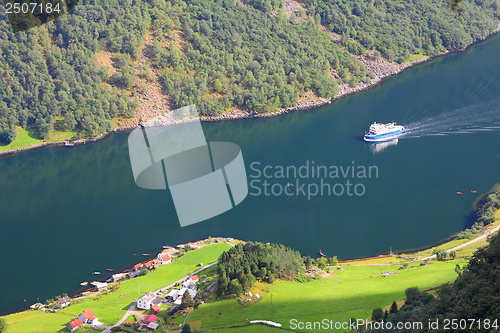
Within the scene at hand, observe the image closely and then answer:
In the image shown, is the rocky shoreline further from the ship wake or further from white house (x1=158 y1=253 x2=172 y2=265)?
white house (x1=158 y1=253 x2=172 y2=265)

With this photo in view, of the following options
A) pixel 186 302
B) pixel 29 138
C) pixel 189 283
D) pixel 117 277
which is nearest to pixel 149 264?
pixel 117 277

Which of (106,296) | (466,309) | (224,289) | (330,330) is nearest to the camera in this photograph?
(466,309)

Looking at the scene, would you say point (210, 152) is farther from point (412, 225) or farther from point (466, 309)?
point (466, 309)

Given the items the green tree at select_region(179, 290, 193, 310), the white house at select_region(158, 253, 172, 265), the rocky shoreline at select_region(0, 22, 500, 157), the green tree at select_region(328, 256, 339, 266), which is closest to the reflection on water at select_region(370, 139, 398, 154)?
the rocky shoreline at select_region(0, 22, 500, 157)

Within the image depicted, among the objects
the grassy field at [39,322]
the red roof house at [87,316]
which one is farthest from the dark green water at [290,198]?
the red roof house at [87,316]

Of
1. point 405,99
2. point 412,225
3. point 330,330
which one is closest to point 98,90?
point 405,99

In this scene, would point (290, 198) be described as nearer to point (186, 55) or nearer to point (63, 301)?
point (63, 301)
